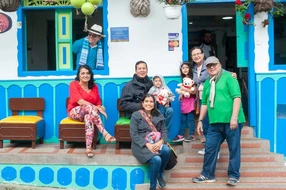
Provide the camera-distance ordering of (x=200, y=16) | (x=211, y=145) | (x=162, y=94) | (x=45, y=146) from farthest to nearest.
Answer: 1. (x=200, y=16)
2. (x=45, y=146)
3. (x=162, y=94)
4. (x=211, y=145)

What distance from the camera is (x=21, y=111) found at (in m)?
6.98

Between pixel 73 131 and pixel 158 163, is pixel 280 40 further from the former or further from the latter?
pixel 73 131

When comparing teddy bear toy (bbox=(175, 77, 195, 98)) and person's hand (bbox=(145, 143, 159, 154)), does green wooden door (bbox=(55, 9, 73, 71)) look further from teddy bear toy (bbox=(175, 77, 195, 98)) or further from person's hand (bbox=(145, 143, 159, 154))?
person's hand (bbox=(145, 143, 159, 154))

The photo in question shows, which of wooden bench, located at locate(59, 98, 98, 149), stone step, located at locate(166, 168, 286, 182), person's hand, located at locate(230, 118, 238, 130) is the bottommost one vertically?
stone step, located at locate(166, 168, 286, 182)

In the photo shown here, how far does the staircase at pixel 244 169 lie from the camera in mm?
5508

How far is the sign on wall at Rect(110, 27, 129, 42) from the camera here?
6879 millimetres

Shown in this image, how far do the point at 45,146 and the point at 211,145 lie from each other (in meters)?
2.69

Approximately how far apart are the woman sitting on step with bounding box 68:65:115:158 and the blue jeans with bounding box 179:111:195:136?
1192mm

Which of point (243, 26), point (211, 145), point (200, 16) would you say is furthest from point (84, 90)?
point (200, 16)

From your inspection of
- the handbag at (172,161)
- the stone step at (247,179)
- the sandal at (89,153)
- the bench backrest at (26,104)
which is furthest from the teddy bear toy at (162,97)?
the bench backrest at (26,104)

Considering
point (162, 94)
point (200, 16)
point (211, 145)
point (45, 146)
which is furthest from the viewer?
point (200, 16)

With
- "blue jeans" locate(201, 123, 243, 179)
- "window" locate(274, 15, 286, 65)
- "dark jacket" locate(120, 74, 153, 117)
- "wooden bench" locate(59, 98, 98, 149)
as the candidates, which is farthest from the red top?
"window" locate(274, 15, 286, 65)

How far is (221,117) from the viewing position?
208 inches

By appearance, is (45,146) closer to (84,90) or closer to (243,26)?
(84,90)
